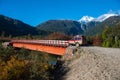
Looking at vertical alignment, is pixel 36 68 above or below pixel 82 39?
below

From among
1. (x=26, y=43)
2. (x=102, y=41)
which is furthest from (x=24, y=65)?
(x=26, y=43)

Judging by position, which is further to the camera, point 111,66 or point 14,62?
point 14,62

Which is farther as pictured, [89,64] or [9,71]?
[89,64]

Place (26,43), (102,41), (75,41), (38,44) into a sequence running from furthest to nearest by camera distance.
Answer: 1. (26,43)
2. (38,44)
3. (102,41)
4. (75,41)

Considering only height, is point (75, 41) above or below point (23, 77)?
above

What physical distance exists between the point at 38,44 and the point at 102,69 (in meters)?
46.7

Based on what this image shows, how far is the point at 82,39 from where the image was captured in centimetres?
5550

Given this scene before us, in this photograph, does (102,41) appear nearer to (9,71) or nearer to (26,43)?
(26,43)

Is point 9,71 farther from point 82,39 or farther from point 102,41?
point 102,41

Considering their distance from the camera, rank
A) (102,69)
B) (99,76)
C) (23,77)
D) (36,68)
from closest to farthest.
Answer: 1. (99,76)
2. (102,69)
3. (23,77)
4. (36,68)

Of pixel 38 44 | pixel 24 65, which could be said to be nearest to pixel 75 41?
pixel 38 44

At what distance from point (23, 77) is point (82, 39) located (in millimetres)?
27122

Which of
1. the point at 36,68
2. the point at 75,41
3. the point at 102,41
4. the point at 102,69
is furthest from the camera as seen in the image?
the point at 102,41

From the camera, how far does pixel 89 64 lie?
1248 inches
